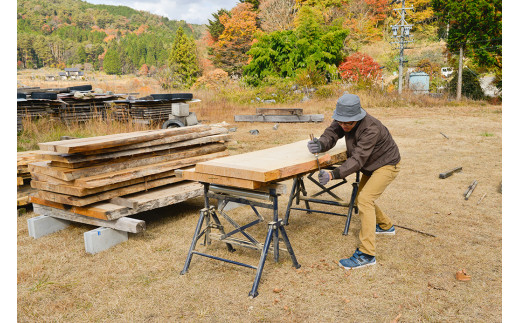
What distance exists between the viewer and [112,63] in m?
77.9

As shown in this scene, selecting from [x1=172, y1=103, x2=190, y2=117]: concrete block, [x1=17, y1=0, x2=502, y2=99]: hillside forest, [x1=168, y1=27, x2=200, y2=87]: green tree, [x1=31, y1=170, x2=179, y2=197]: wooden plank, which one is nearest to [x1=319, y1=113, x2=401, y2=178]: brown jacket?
[x1=31, y1=170, x2=179, y2=197]: wooden plank

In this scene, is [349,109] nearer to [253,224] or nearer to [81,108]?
[253,224]

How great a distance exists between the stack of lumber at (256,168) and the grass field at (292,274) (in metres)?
1.08

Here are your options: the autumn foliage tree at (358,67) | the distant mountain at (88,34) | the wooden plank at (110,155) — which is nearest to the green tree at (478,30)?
the autumn foliage tree at (358,67)

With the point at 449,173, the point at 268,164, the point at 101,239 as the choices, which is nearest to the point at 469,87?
the point at 449,173

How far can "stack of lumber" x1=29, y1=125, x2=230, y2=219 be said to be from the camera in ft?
16.4

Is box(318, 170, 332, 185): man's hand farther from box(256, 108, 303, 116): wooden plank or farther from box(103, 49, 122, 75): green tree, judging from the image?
box(103, 49, 122, 75): green tree

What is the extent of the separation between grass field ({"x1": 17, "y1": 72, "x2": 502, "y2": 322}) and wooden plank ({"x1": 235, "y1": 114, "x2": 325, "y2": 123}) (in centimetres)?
1032

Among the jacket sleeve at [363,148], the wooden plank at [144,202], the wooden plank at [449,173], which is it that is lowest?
the wooden plank at [144,202]

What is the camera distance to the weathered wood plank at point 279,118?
1728cm

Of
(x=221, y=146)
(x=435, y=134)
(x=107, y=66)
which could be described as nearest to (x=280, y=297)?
A: (x=221, y=146)

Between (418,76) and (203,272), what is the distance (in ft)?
92.0

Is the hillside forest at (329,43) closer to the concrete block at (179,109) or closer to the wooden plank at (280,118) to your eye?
the wooden plank at (280,118)

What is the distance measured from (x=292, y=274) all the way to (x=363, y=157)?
1471 millimetres
